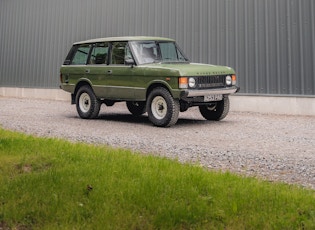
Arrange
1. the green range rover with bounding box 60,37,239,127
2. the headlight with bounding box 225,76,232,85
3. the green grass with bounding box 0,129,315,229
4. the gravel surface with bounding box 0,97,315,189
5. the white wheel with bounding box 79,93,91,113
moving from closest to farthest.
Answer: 1. the green grass with bounding box 0,129,315,229
2. the gravel surface with bounding box 0,97,315,189
3. the green range rover with bounding box 60,37,239,127
4. the headlight with bounding box 225,76,232,85
5. the white wheel with bounding box 79,93,91,113

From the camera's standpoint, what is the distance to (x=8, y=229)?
3.55 metres

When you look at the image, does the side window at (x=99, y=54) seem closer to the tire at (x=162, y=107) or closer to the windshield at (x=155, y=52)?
the windshield at (x=155, y=52)

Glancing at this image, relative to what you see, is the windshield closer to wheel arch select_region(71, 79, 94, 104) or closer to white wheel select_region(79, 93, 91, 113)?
wheel arch select_region(71, 79, 94, 104)

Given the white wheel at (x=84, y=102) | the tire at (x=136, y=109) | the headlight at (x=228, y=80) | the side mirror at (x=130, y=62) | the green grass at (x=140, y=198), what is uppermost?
the side mirror at (x=130, y=62)

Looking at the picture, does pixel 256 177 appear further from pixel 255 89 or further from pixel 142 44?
pixel 255 89

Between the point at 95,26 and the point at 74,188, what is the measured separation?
14504 mm

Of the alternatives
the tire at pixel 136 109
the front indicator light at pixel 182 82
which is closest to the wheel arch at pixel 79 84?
the tire at pixel 136 109

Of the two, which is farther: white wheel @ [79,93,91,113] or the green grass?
white wheel @ [79,93,91,113]

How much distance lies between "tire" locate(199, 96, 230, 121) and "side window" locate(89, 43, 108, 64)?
2.90 meters

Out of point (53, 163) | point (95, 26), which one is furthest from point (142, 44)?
point (95, 26)

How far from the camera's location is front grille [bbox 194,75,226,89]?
29.7 feet

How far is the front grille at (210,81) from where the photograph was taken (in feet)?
29.7

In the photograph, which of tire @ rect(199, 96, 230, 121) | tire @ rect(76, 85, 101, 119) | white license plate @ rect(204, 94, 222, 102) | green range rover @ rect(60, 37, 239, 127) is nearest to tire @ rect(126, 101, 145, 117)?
green range rover @ rect(60, 37, 239, 127)

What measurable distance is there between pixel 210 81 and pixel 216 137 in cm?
178
